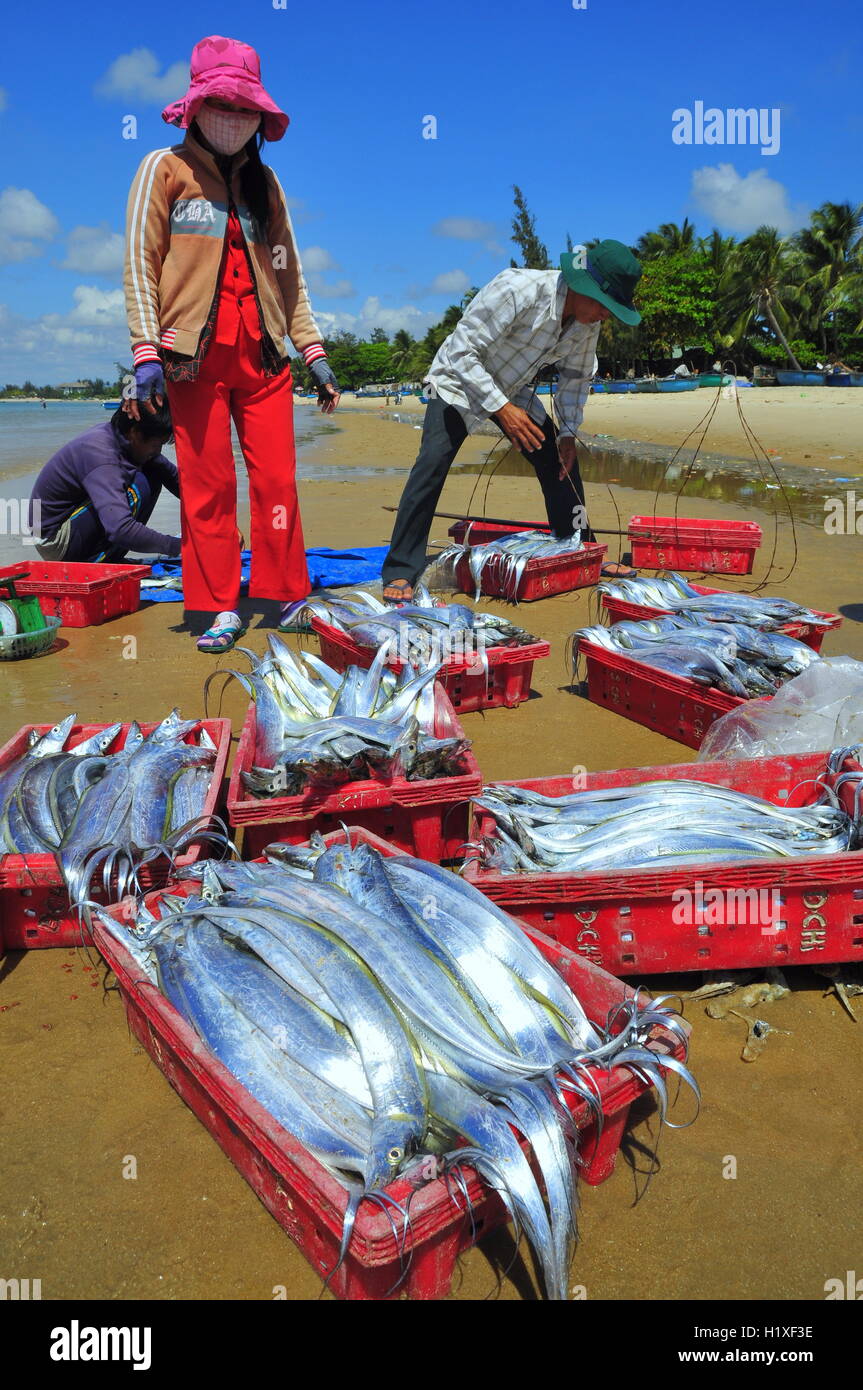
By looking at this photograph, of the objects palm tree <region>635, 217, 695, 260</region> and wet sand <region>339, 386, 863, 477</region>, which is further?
palm tree <region>635, 217, 695, 260</region>

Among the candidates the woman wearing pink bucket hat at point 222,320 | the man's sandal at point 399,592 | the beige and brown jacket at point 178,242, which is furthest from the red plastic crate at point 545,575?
the beige and brown jacket at point 178,242

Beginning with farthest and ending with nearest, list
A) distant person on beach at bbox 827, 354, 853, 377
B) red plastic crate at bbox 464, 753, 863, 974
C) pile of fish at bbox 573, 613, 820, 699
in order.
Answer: distant person on beach at bbox 827, 354, 853, 377, pile of fish at bbox 573, 613, 820, 699, red plastic crate at bbox 464, 753, 863, 974

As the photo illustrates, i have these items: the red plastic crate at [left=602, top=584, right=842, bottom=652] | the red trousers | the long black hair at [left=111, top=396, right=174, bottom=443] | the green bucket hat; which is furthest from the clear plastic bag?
the long black hair at [left=111, top=396, right=174, bottom=443]

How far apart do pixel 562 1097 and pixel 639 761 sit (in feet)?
9.54

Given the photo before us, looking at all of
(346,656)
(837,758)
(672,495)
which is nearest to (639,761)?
(837,758)

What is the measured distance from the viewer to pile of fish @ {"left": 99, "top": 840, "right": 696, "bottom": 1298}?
1.95 m

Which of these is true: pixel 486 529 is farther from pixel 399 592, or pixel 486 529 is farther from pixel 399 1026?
pixel 399 1026

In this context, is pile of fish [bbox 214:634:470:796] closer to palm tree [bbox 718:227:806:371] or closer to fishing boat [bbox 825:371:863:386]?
fishing boat [bbox 825:371:863:386]

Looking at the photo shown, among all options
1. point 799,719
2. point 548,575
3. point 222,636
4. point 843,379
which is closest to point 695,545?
point 548,575

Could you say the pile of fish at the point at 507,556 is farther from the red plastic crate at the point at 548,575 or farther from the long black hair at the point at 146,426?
the long black hair at the point at 146,426

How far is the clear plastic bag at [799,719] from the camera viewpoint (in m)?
4.18

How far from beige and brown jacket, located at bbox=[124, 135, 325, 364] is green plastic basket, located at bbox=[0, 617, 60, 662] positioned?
2.04 metres

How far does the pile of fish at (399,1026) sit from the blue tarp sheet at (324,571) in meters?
5.68

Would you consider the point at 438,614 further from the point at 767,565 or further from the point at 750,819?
the point at 767,565
